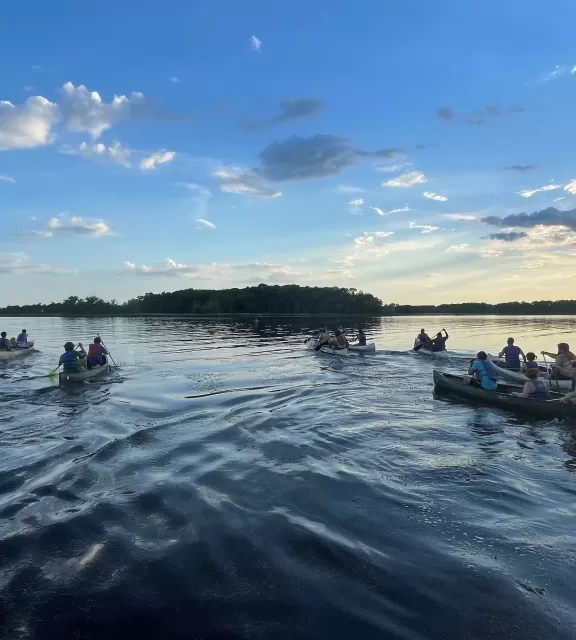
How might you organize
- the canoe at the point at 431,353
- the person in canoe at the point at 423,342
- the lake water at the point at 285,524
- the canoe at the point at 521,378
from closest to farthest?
1. the lake water at the point at 285,524
2. the canoe at the point at 521,378
3. the canoe at the point at 431,353
4. the person in canoe at the point at 423,342

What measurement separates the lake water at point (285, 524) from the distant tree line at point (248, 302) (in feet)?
486

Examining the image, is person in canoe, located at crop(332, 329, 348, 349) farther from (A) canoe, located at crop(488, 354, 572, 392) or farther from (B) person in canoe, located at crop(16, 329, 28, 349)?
(B) person in canoe, located at crop(16, 329, 28, 349)

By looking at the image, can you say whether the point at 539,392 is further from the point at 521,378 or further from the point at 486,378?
the point at 521,378

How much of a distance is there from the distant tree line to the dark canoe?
143028mm

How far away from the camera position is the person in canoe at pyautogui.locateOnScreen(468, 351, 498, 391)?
18438 mm

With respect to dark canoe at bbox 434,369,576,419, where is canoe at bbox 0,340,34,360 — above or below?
above

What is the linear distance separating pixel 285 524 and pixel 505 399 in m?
12.1

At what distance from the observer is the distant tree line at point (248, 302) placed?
16425 cm

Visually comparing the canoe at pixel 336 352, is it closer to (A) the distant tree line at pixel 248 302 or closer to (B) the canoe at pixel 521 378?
(B) the canoe at pixel 521 378

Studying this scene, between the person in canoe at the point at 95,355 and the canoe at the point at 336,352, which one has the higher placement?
the person in canoe at the point at 95,355

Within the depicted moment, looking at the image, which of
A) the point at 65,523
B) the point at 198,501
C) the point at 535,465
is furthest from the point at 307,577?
the point at 535,465

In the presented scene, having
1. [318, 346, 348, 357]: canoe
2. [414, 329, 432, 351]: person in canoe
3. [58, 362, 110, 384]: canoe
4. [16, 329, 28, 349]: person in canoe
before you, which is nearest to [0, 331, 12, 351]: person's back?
[16, 329, 28, 349]: person in canoe

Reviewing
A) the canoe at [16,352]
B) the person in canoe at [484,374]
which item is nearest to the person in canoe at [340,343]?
the person in canoe at [484,374]

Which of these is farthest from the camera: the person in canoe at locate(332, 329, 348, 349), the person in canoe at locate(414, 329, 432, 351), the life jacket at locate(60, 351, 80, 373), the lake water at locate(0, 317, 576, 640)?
the person in canoe at locate(332, 329, 348, 349)
